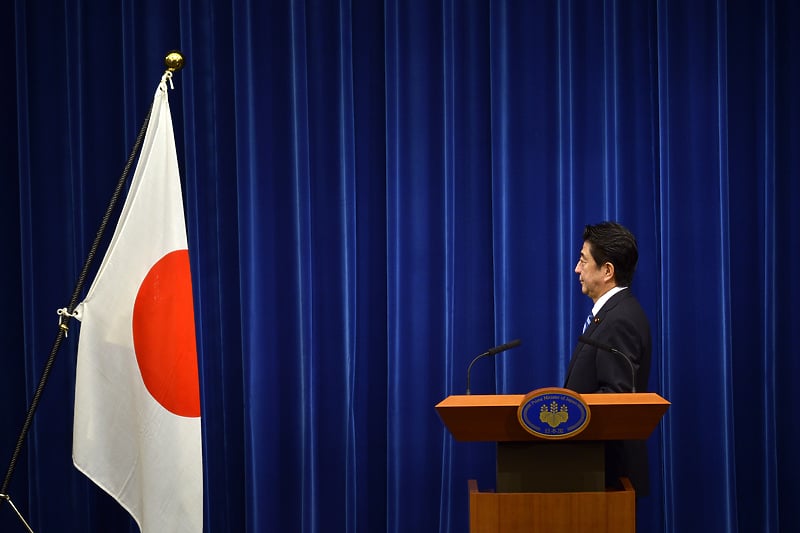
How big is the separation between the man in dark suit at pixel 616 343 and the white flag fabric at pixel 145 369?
4.49 ft

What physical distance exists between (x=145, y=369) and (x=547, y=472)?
56.4 inches

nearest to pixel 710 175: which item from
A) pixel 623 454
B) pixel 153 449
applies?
pixel 623 454

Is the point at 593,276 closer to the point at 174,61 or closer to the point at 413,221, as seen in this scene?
the point at 413,221

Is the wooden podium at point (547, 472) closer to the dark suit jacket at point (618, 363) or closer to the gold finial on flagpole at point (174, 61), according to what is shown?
the dark suit jacket at point (618, 363)

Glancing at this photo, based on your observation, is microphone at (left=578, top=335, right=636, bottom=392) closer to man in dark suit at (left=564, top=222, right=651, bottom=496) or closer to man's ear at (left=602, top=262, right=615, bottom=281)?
man in dark suit at (left=564, top=222, right=651, bottom=496)

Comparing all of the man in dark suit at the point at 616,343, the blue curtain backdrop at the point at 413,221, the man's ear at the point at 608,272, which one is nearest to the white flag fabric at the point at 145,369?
the blue curtain backdrop at the point at 413,221

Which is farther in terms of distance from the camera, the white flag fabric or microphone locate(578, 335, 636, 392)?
the white flag fabric

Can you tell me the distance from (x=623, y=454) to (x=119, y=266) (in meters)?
1.82

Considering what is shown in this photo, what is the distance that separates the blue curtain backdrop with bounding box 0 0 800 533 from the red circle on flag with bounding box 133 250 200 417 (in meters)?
0.77

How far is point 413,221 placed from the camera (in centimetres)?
389

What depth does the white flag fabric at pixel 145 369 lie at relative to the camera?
2979mm

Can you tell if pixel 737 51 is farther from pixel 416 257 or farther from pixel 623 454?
pixel 623 454

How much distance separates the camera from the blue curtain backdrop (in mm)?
3824

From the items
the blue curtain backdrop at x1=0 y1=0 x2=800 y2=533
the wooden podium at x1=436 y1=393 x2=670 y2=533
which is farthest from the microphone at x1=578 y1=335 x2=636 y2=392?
the blue curtain backdrop at x1=0 y1=0 x2=800 y2=533
